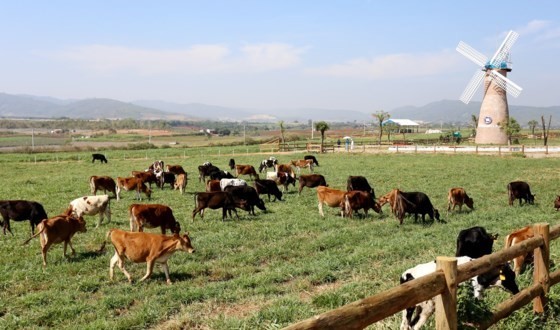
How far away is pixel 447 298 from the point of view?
433 cm

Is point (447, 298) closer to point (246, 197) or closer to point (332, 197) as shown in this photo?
point (332, 197)

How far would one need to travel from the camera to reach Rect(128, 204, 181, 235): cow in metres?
12.1

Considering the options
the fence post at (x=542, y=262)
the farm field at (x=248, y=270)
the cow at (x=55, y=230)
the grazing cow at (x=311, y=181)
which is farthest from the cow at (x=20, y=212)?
the fence post at (x=542, y=262)

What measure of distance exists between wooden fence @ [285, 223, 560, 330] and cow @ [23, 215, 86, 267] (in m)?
8.54

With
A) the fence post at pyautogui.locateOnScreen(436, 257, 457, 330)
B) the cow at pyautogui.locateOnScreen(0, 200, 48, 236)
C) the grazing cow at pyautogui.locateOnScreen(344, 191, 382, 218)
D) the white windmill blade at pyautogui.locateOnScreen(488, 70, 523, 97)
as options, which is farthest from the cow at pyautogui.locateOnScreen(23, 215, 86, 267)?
the white windmill blade at pyautogui.locateOnScreen(488, 70, 523, 97)

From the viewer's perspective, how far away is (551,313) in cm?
609

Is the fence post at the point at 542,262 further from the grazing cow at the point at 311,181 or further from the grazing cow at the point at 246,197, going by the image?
the grazing cow at the point at 311,181

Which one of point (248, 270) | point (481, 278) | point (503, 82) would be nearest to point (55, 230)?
point (248, 270)

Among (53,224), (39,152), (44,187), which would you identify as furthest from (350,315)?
(39,152)

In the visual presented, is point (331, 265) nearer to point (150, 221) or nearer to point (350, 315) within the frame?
point (150, 221)

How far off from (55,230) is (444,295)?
8806 millimetres

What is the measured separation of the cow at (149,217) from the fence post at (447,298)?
8.64 m

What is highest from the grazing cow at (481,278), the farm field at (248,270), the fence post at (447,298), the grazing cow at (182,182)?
the fence post at (447,298)

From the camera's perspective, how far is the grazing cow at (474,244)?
8.95m
